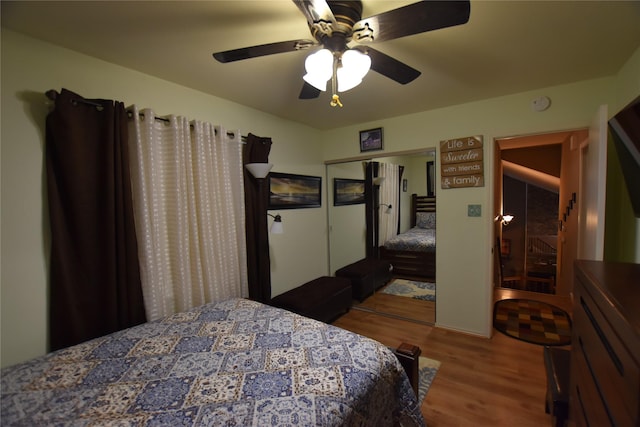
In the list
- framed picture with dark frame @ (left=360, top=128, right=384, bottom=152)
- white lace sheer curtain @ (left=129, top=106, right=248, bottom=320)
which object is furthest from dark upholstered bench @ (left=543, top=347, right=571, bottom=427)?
framed picture with dark frame @ (left=360, top=128, right=384, bottom=152)

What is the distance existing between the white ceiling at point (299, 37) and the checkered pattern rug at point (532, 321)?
2.32 meters

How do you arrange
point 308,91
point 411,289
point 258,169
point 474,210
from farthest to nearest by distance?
point 411,289 → point 474,210 → point 258,169 → point 308,91

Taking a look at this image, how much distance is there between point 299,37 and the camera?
4.99 feet

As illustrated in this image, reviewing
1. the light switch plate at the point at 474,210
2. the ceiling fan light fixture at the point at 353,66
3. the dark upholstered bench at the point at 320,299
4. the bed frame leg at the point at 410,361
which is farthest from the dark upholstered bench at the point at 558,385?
the ceiling fan light fixture at the point at 353,66

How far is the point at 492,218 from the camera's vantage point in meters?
2.55

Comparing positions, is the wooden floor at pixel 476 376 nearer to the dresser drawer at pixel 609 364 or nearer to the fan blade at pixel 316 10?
the dresser drawer at pixel 609 364

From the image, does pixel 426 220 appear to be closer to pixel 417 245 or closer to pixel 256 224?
pixel 417 245

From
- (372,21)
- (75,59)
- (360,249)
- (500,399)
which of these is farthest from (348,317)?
(75,59)

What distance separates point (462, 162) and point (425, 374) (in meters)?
1.95

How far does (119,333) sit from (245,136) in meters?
1.79

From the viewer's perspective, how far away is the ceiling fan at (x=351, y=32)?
97cm

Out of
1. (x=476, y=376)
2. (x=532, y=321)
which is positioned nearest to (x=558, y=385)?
(x=476, y=376)

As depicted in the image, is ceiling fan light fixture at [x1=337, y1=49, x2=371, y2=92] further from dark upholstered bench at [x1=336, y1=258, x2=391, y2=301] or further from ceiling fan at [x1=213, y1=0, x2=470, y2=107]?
dark upholstered bench at [x1=336, y1=258, x2=391, y2=301]

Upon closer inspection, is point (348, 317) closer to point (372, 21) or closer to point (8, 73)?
point (372, 21)
